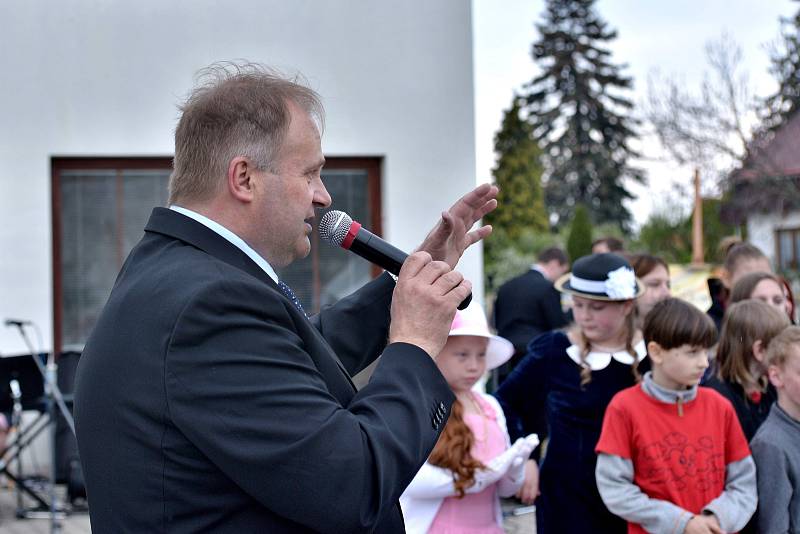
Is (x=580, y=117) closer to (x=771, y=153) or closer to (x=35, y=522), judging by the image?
(x=771, y=153)

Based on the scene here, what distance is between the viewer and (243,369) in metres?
1.51

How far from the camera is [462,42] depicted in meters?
7.34

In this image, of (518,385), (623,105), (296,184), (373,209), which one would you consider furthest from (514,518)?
(623,105)

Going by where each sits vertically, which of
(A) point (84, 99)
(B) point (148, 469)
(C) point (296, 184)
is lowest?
(B) point (148, 469)

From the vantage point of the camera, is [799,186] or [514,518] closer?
[514,518]

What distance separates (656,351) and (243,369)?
2360mm

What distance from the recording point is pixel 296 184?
5.74 ft

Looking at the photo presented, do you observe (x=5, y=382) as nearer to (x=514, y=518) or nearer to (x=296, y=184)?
(x=514, y=518)

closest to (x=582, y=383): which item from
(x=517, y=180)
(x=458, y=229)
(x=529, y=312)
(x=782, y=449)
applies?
(x=782, y=449)

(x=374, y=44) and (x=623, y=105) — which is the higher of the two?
(x=623, y=105)

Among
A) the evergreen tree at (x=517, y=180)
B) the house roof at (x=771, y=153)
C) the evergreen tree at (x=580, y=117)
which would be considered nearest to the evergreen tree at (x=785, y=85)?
the house roof at (x=771, y=153)

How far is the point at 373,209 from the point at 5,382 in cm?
306

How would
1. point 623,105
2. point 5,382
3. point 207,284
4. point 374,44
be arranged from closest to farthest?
point 207,284
point 5,382
point 374,44
point 623,105

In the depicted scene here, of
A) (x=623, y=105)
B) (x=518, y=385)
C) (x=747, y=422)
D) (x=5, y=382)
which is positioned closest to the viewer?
(x=747, y=422)
